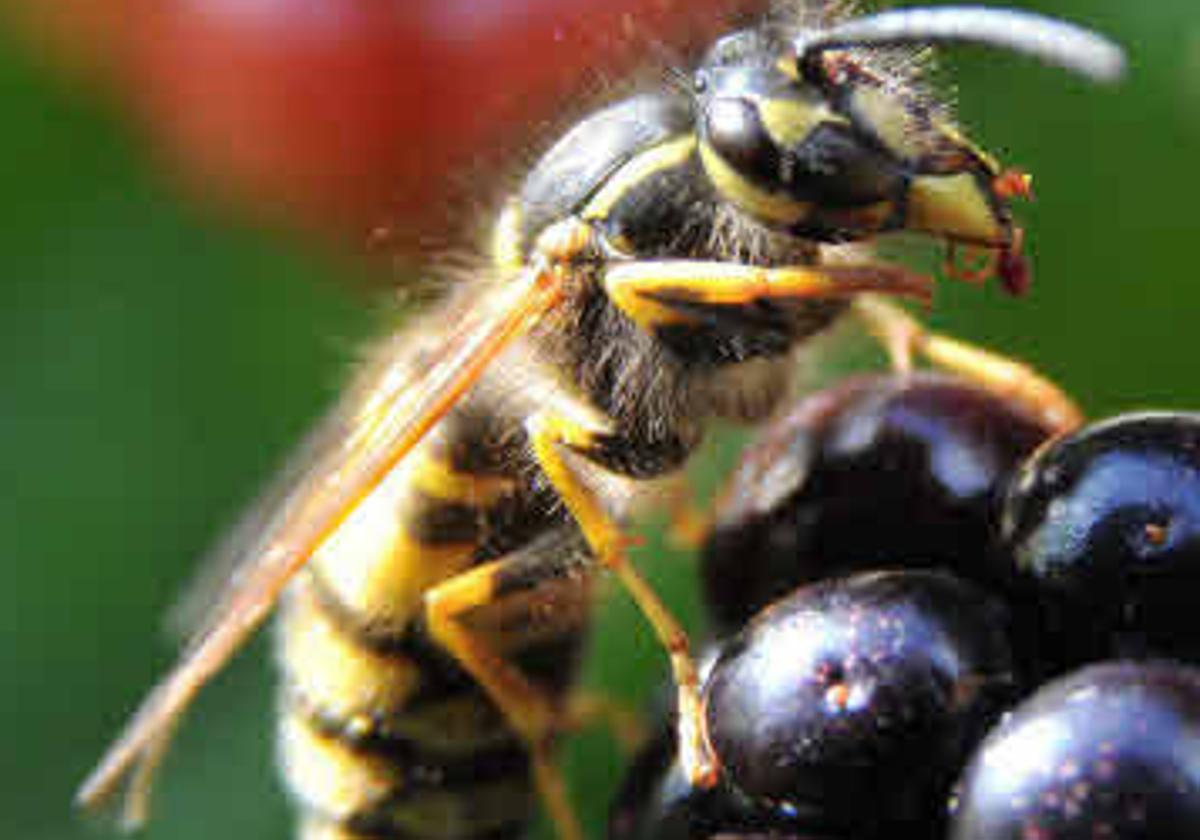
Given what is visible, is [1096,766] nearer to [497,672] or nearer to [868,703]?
[868,703]

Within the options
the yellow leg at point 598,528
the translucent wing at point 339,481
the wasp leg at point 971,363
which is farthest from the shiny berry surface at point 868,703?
the translucent wing at point 339,481

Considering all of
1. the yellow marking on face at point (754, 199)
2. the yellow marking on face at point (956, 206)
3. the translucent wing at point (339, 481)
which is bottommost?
the translucent wing at point (339, 481)

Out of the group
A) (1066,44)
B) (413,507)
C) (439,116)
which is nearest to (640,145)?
(413,507)

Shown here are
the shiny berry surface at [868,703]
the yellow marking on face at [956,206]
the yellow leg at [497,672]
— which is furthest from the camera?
the yellow leg at [497,672]

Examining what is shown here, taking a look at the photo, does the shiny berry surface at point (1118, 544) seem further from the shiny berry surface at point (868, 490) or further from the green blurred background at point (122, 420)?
the green blurred background at point (122, 420)

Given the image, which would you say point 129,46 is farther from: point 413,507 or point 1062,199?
point 1062,199

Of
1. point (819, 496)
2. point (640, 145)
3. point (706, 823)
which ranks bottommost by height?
point (706, 823)

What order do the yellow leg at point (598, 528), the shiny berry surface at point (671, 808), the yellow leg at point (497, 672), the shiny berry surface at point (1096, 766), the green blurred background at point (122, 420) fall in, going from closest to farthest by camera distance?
the shiny berry surface at point (1096, 766) → the shiny berry surface at point (671, 808) → the yellow leg at point (598, 528) → the yellow leg at point (497, 672) → the green blurred background at point (122, 420)
